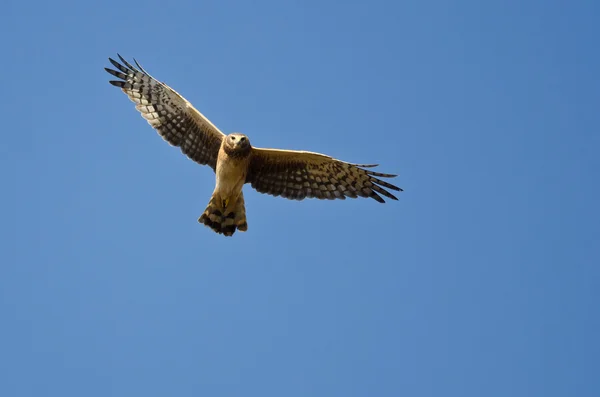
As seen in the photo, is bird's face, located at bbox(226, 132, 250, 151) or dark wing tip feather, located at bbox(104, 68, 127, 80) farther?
dark wing tip feather, located at bbox(104, 68, 127, 80)

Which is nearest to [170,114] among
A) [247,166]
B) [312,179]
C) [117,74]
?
[117,74]

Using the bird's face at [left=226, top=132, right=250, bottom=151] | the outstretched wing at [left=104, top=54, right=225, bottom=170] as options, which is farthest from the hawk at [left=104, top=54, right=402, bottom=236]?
the bird's face at [left=226, top=132, right=250, bottom=151]

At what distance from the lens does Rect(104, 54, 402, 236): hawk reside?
9641 mm

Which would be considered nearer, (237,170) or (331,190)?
(237,170)

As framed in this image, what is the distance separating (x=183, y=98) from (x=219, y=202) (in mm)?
1556

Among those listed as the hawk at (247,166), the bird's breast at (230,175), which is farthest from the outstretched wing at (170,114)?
the bird's breast at (230,175)

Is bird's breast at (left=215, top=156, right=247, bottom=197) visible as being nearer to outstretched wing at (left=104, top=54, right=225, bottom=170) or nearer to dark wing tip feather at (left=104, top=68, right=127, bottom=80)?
outstretched wing at (left=104, top=54, right=225, bottom=170)

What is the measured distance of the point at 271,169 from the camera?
9.83 metres

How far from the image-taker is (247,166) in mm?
9523

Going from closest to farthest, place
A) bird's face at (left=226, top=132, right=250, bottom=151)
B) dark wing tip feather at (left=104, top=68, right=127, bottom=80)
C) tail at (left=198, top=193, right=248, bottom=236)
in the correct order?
1. bird's face at (left=226, top=132, right=250, bottom=151)
2. tail at (left=198, top=193, right=248, bottom=236)
3. dark wing tip feather at (left=104, top=68, right=127, bottom=80)

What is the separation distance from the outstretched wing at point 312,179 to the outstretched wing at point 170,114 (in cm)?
73

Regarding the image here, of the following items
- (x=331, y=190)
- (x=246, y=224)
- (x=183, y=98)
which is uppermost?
(x=183, y=98)

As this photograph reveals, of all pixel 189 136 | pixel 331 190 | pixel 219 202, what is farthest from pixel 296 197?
pixel 189 136

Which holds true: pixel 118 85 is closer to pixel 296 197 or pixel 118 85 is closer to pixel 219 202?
pixel 219 202
